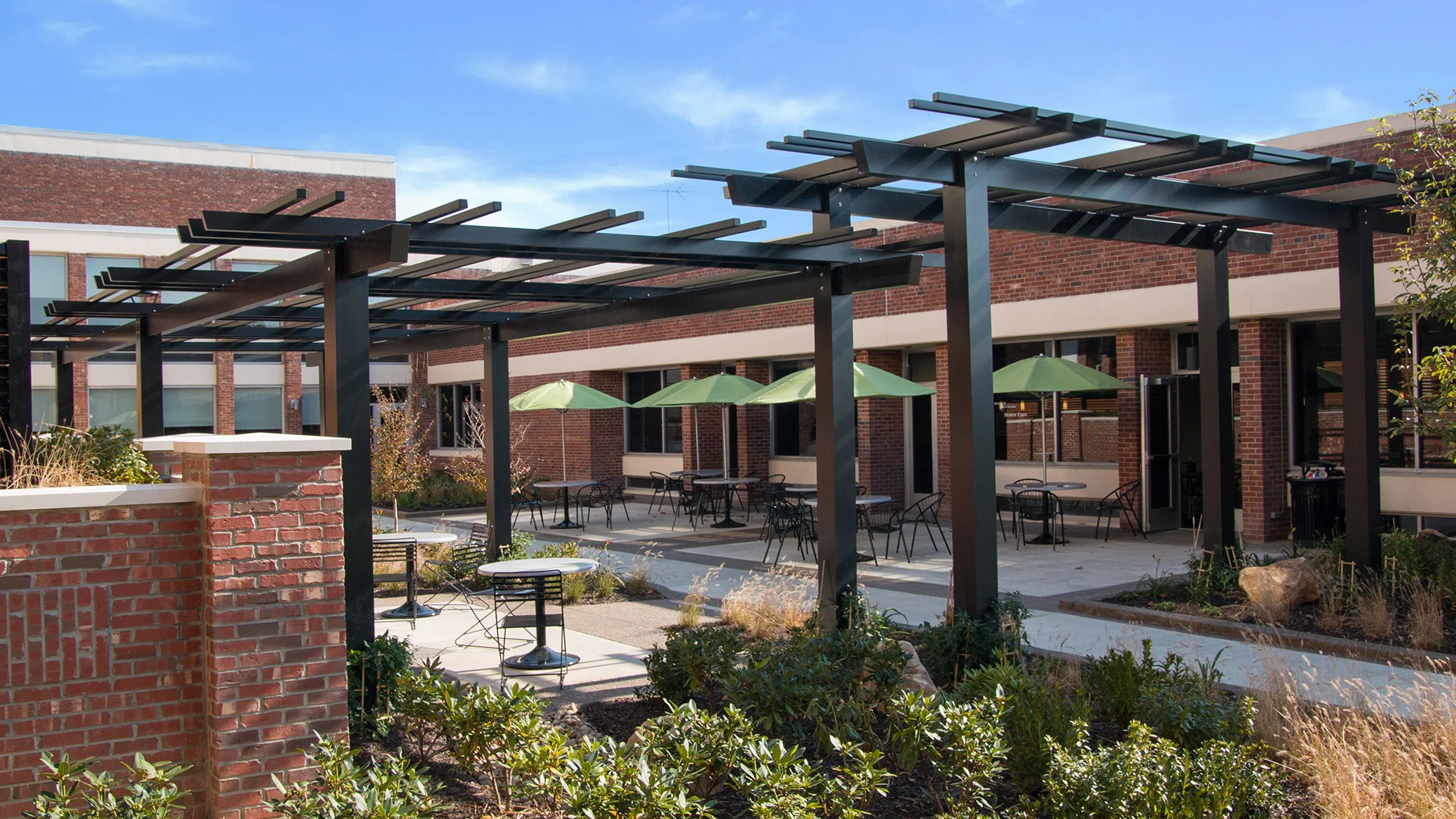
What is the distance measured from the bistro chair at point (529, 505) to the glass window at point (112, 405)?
11.4 metres

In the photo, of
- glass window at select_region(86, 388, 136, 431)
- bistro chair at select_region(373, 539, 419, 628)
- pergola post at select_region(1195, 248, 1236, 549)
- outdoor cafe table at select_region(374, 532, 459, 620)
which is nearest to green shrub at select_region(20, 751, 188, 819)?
bistro chair at select_region(373, 539, 419, 628)

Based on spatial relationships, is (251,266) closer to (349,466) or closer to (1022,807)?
(349,466)

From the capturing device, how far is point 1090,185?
7.47 metres

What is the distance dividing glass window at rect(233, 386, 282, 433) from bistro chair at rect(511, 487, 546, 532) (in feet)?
34.0

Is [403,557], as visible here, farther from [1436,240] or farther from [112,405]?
[112,405]

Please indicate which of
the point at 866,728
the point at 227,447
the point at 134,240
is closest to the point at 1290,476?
the point at 866,728

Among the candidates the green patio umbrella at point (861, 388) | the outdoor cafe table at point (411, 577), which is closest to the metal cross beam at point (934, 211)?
the green patio umbrella at point (861, 388)

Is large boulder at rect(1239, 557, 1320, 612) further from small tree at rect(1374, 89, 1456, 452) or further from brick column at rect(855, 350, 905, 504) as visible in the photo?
brick column at rect(855, 350, 905, 504)

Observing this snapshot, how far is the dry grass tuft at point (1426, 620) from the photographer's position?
748cm

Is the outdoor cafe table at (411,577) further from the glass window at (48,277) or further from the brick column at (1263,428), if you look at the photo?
the glass window at (48,277)

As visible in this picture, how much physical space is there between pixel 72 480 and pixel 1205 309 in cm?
895

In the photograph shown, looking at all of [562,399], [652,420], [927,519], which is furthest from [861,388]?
[652,420]

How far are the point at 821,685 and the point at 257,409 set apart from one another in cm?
2701

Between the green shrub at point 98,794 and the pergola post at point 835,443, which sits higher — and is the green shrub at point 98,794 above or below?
below
